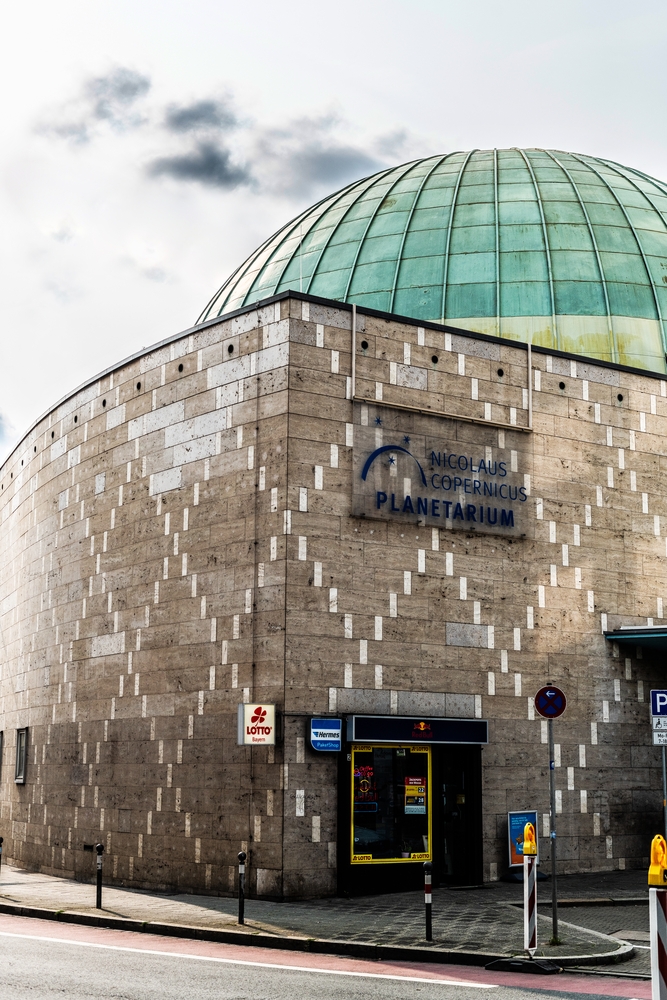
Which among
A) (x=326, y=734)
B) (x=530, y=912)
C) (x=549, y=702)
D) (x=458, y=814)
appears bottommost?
(x=530, y=912)

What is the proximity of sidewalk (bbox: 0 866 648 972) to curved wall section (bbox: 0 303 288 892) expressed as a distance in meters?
1.72

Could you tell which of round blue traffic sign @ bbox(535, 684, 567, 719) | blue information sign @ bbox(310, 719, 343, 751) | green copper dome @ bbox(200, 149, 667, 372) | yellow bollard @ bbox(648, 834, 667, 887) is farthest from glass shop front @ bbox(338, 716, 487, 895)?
green copper dome @ bbox(200, 149, 667, 372)

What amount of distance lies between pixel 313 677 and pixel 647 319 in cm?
1429

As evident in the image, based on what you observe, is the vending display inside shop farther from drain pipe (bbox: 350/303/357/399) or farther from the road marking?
drain pipe (bbox: 350/303/357/399)

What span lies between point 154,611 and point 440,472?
6414 mm

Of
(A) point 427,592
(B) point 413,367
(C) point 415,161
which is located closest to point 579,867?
(A) point 427,592

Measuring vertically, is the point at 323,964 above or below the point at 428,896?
below

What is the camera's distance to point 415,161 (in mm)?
36375

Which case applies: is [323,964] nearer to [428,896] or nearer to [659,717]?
[428,896]

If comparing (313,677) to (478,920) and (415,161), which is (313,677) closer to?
(478,920)

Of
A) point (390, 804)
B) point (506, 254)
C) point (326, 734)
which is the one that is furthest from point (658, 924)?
point (506, 254)

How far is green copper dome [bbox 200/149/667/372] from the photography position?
28359 millimetres

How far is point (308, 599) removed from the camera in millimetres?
20141

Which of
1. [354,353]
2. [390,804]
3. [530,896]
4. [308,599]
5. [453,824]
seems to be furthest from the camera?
[354,353]
